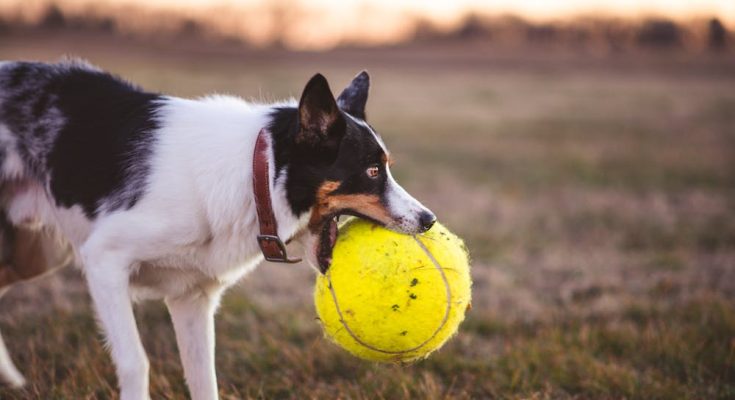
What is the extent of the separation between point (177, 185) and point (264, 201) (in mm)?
451

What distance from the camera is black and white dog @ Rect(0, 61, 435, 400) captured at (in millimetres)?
3018

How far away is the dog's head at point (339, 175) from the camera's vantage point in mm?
2975

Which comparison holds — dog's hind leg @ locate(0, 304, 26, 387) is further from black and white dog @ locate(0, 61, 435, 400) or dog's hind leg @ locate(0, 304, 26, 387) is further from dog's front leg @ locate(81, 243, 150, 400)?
dog's front leg @ locate(81, 243, 150, 400)

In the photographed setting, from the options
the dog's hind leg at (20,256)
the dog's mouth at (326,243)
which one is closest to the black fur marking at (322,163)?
the dog's mouth at (326,243)

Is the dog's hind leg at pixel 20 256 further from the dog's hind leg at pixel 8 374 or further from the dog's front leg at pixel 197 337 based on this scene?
the dog's front leg at pixel 197 337

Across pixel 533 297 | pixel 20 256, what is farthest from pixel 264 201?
pixel 533 297

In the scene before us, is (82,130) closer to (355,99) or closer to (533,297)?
(355,99)

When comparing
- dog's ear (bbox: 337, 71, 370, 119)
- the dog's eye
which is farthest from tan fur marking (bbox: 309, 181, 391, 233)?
dog's ear (bbox: 337, 71, 370, 119)

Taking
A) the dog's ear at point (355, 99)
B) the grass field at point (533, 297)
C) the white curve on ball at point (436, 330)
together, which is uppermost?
the dog's ear at point (355, 99)

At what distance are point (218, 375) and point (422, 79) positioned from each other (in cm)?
2975

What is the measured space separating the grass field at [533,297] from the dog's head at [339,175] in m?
0.95

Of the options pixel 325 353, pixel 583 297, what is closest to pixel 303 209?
pixel 325 353

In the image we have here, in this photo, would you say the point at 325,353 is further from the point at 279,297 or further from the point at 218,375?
the point at 279,297

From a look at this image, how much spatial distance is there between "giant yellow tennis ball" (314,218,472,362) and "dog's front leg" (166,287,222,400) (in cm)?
74
